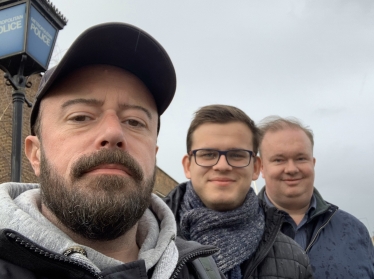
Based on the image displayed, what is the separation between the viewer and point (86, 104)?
1.82 metres

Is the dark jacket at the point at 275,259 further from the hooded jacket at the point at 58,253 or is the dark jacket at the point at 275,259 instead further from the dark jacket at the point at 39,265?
the dark jacket at the point at 39,265

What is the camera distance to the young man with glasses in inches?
90.4


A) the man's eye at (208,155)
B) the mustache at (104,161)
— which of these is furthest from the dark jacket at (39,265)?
the man's eye at (208,155)

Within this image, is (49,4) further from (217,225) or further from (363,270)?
(363,270)

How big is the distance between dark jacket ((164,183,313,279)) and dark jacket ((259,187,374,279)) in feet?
1.05

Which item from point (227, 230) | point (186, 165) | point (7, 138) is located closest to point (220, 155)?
point (186, 165)

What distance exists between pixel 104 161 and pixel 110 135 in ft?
0.36

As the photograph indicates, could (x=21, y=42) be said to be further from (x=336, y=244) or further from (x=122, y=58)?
(x=336, y=244)

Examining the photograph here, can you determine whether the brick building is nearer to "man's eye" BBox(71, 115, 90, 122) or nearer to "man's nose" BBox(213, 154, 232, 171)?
"man's nose" BBox(213, 154, 232, 171)

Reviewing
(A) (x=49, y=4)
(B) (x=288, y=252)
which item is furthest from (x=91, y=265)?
(A) (x=49, y=4)

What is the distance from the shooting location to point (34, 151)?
6.39 ft

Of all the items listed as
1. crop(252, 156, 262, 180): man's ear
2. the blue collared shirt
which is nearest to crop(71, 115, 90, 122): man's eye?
crop(252, 156, 262, 180): man's ear

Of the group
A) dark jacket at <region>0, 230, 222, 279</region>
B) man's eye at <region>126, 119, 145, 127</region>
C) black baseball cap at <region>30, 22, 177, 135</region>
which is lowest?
dark jacket at <region>0, 230, 222, 279</region>

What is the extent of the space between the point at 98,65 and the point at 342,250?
195cm
